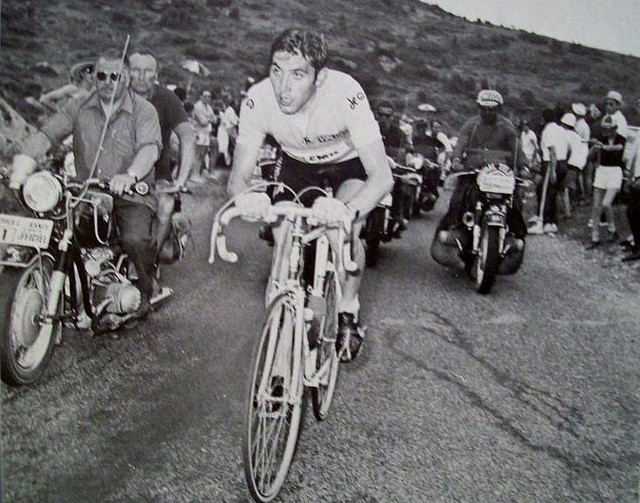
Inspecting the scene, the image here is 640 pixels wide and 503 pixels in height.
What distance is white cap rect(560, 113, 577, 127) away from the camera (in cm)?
297

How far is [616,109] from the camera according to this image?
2.92 metres

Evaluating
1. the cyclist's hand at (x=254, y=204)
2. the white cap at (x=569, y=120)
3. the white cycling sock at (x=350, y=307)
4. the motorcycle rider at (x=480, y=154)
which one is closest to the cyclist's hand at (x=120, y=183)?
the cyclist's hand at (x=254, y=204)

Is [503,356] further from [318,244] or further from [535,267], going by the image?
[318,244]

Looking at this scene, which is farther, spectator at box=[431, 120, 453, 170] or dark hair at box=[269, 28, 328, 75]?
spectator at box=[431, 120, 453, 170]

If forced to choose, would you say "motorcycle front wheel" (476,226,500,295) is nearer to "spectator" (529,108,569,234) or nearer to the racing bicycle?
"spectator" (529,108,569,234)

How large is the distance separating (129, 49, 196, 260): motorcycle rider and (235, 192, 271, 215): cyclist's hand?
818mm

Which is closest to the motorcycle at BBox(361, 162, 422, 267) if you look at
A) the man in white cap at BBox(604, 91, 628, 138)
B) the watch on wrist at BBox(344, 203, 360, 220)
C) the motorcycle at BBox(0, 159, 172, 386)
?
the watch on wrist at BBox(344, 203, 360, 220)

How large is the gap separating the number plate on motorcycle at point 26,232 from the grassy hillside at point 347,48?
1.52 ft

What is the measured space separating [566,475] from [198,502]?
4.64 ft

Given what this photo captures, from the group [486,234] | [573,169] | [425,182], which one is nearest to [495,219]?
[486,234]

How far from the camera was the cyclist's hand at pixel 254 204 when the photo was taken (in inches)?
90.4

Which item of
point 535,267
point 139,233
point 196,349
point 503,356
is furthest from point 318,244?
point 535,267

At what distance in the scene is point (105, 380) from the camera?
2840mm

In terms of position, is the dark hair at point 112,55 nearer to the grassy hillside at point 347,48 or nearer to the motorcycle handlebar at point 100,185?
the grassy hillside at point 347,48
